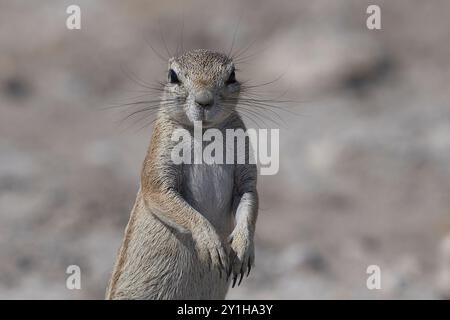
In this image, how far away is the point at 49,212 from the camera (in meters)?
12.1

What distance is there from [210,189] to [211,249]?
0.39 metres

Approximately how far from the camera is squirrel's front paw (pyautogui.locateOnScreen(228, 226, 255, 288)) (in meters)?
6.78

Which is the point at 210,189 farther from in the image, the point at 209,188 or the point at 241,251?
the point at 241,251

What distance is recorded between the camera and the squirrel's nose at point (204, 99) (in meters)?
6.62

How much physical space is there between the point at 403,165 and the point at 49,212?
4296 millimetres

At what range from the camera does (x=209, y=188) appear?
23.1 ft

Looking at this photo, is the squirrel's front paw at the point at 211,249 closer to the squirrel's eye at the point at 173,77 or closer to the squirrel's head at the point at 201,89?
the squirrel's head at the point at 201,89

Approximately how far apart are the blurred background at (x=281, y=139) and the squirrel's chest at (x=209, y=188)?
328 cm

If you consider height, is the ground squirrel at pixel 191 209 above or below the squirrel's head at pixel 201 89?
below

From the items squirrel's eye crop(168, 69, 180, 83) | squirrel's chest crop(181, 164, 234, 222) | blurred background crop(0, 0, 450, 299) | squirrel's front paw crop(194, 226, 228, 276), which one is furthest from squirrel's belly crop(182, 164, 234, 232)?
blurred background crop(0, 0, 450, 299)

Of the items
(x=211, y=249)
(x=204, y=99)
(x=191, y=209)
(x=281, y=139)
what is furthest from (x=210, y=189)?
(x=281, y=139)

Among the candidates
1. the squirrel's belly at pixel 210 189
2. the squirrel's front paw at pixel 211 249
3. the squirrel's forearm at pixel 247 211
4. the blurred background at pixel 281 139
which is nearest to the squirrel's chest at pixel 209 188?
the squirrel's belly at pixel 210 189
